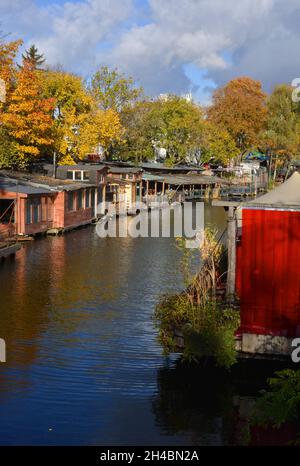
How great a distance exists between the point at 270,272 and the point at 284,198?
2.05m

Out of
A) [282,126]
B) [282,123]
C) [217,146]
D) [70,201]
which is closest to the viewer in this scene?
[70,201]

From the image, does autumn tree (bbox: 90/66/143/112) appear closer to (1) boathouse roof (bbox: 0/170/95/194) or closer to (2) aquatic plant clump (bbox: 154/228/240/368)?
(1) boathouse roof (bbox: 0/170/95/194)

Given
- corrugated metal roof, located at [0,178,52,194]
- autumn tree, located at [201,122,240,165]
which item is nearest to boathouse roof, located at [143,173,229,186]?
autumn tree, located at [201,122,240,165]

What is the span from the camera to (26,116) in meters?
58.7

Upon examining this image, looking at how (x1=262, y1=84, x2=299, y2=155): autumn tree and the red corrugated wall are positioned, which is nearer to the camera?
the red corrugated wall

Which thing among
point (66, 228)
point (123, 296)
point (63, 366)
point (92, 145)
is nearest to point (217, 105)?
point (92, 145)

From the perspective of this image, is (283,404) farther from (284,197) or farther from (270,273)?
(284,197)

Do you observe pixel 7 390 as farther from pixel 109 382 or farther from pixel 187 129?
pixel 187 129

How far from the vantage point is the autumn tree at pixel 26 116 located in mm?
56312

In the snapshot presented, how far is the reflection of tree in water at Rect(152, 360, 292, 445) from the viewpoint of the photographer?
1557cm

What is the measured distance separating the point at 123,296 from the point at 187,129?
76.2 m

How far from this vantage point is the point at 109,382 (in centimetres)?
1856

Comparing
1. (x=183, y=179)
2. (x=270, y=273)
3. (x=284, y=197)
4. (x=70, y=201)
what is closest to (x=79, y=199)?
(x=70, y=201)

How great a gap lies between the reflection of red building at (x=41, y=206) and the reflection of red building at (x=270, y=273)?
81.9 ft
